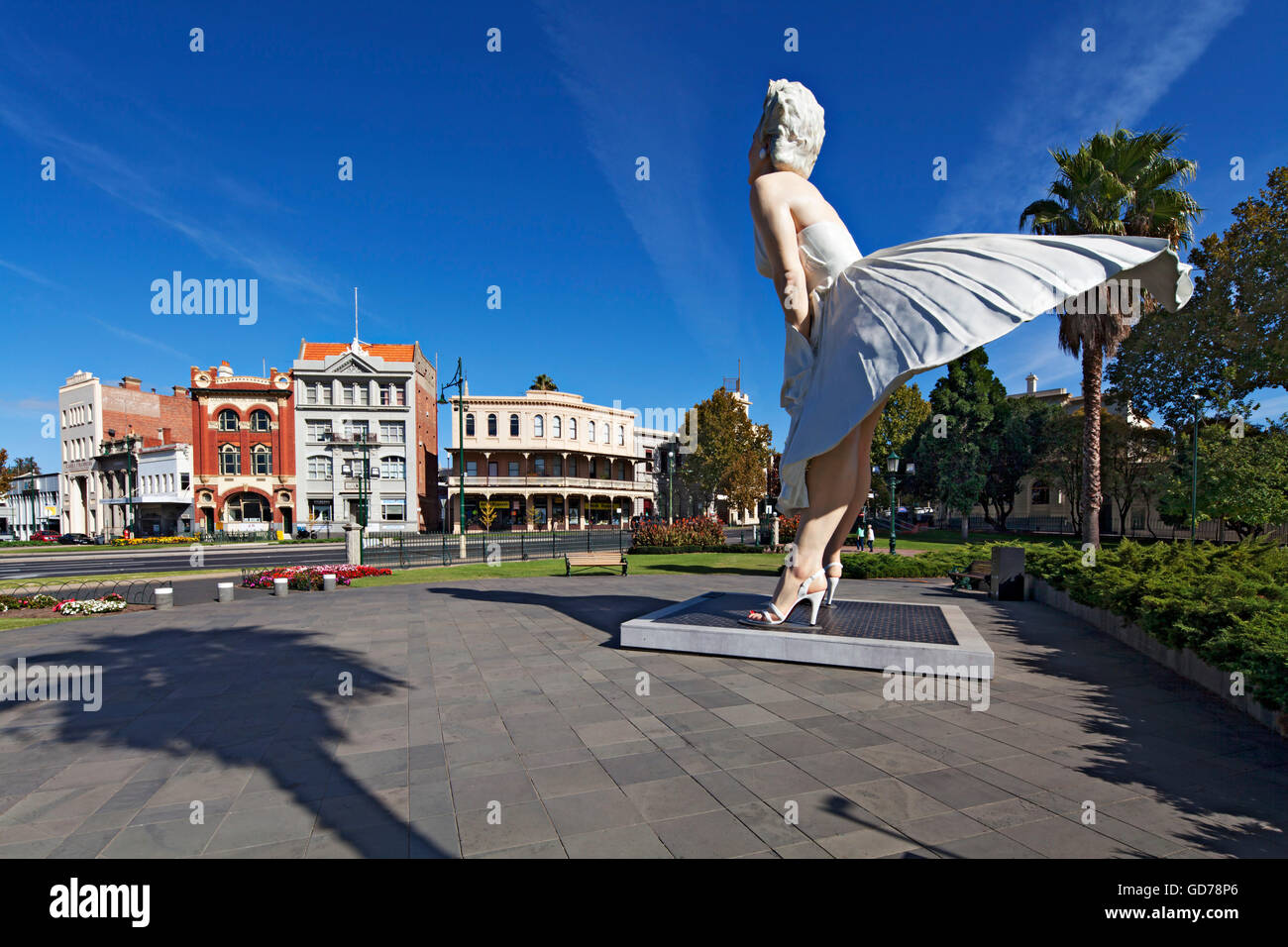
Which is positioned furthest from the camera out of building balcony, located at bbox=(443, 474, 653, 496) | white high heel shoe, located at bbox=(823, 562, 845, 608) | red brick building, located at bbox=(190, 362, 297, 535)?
building balcony, located at bbox=(443, 474, 653, 496)

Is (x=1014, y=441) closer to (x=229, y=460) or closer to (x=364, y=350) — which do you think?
(x=364, y=350)

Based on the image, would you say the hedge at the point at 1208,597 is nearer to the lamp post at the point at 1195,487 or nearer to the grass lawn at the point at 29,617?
the lamp post at the point at 1195,487

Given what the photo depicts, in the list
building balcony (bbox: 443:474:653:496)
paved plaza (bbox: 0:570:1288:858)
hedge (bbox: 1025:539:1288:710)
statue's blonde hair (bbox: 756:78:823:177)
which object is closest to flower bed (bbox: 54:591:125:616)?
paved plaza (bbox: 0:570:1288:858)

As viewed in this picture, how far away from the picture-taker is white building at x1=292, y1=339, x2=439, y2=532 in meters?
49.2

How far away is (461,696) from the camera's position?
6422mm

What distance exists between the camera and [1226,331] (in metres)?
25.5

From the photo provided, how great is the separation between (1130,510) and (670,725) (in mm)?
52655

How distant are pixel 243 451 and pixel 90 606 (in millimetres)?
42650

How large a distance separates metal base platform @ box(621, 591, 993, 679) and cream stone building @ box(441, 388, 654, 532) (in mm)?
43091

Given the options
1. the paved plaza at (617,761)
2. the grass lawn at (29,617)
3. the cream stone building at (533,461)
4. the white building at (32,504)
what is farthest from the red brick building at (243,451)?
the paved plaza at (617,761)

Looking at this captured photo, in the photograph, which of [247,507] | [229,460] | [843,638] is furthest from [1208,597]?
[229,460]

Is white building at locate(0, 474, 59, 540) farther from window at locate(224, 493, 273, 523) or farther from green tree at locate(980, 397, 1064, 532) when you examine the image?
green tree at locate(980, 397, 1064, 532)

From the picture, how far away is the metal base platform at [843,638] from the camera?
22.4ft

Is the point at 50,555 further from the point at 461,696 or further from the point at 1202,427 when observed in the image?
the point at 1202,427
